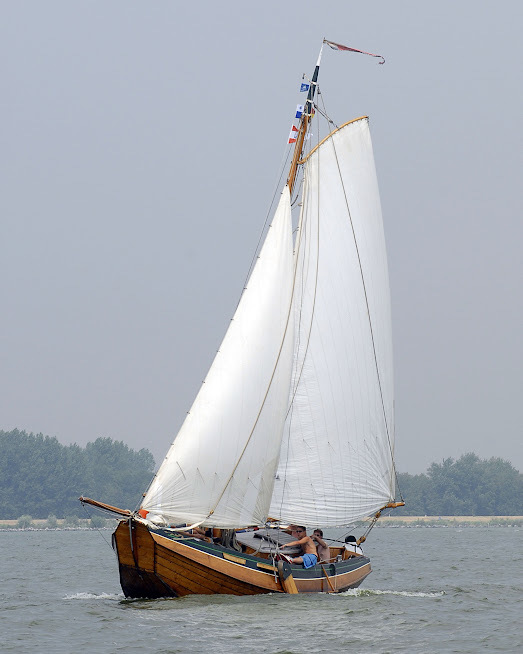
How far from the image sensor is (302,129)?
35.1 m

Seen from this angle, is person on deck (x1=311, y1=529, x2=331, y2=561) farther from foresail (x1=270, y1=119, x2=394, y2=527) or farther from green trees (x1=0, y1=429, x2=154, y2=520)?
green trees (x1=0, y1=429, x2=154, y2=520)

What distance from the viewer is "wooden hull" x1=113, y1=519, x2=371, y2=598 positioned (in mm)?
26953

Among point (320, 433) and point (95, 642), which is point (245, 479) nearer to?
point (320, 433)

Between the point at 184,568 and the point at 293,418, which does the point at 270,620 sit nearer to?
the point at 184,568

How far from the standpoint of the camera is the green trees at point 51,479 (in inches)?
5674

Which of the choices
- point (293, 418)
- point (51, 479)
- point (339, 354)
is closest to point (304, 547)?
point (293, 418)

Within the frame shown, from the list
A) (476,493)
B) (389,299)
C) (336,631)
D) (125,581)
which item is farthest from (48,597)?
(476,493)

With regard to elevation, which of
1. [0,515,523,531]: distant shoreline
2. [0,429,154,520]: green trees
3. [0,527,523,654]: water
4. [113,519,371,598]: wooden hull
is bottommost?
[0,527,523,654]: water

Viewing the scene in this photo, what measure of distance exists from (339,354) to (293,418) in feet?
8.75

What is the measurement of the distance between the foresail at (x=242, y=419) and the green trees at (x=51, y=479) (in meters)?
118

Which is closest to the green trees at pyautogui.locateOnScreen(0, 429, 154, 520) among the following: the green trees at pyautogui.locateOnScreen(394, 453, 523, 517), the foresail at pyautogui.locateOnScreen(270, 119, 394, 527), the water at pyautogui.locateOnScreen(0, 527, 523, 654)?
the green trees at pyautogui.locateOnScreen(394, 453, 523, 517)

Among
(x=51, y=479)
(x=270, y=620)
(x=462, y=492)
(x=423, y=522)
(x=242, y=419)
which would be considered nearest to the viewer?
(x=270, y=620)

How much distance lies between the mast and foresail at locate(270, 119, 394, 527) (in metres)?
0.50

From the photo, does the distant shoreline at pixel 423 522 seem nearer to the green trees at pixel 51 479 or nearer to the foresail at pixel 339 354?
the green trees at pixel 51 479
